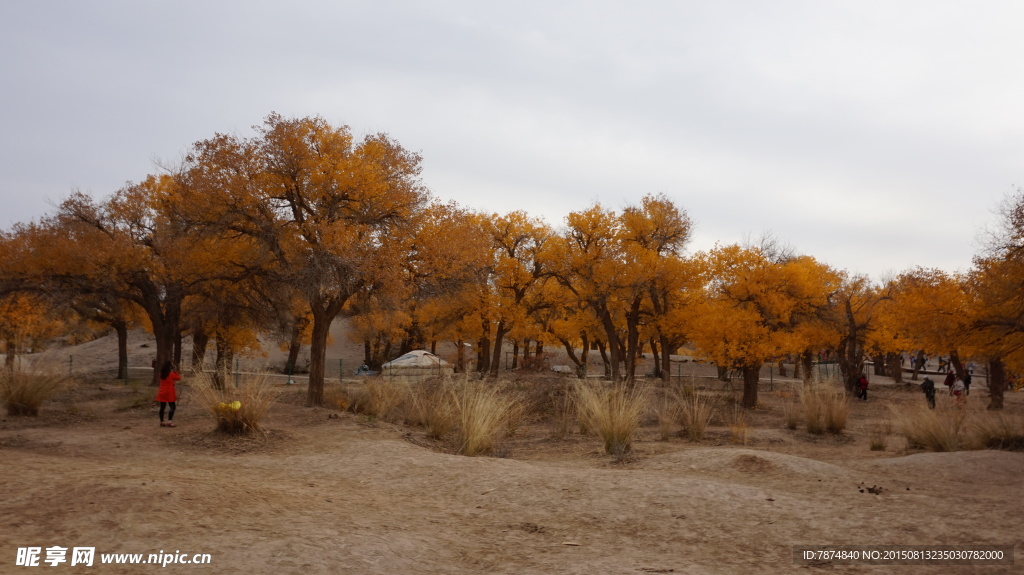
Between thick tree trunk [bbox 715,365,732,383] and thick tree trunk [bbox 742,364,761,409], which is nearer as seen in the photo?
thick tree trunk [bbox 742,364,761,409]

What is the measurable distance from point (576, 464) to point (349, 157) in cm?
1052

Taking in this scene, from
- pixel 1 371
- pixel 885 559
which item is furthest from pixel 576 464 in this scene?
pixel 1 371

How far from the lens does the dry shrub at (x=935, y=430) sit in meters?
13.4

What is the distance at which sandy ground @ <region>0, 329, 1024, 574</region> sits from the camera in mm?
5785

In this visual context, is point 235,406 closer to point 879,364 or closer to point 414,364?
point 414,364

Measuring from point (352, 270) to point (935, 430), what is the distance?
1300cm

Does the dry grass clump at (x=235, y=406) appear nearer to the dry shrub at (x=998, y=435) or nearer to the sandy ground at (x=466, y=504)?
the sandy ground at (x=466, y=504)

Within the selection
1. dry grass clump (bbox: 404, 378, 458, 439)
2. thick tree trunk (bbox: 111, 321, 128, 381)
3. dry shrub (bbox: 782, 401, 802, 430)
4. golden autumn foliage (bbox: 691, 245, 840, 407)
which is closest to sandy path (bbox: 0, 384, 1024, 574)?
dry grass clump (bbox: 404, 378, 458, 439)

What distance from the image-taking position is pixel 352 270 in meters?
16.7

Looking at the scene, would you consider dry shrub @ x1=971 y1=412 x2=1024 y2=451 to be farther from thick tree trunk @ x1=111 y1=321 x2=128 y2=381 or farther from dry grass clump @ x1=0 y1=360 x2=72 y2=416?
thick tree trunk @ x1=111 y1=321 x2=128 y2=381

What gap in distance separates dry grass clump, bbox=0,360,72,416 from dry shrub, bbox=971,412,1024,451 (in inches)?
780

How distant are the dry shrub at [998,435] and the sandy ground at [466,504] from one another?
1372mm

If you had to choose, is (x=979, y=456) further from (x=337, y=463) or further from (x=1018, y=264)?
(x=337, y=463)

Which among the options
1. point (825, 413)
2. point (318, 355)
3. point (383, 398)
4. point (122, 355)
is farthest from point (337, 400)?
point (122, 355)
